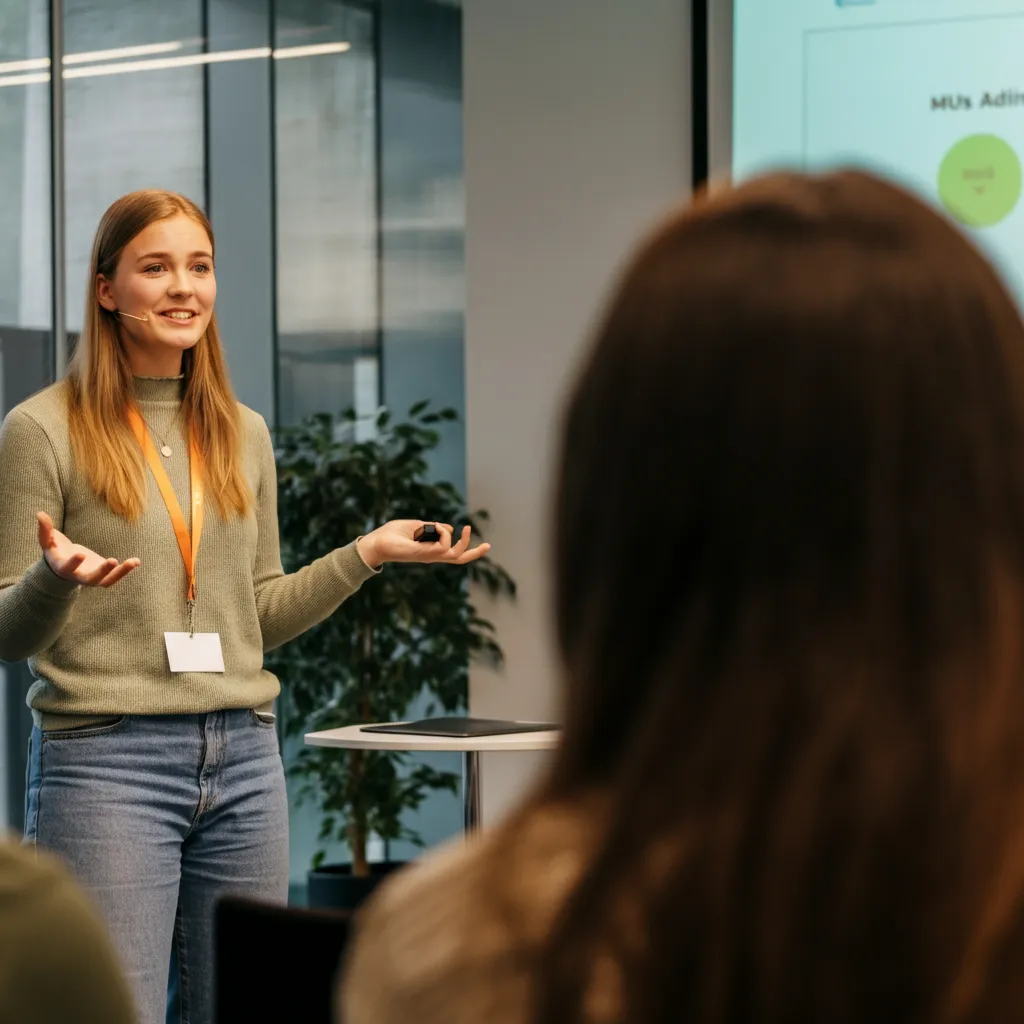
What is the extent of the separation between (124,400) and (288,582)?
1.34 feet

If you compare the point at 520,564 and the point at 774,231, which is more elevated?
the point at 774,231

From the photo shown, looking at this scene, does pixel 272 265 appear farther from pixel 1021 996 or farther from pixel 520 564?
pixel 1021 996

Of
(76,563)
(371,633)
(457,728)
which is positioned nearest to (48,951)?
(76,563)

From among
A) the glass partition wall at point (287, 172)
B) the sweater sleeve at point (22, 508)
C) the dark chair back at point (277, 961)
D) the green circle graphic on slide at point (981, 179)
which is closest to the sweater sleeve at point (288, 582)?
the sweater sleeve at point (22, 508)

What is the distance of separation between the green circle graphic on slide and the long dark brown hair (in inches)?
132

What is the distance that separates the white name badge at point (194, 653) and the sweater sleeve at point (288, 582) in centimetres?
17

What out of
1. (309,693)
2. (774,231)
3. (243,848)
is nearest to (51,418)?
(243,848)

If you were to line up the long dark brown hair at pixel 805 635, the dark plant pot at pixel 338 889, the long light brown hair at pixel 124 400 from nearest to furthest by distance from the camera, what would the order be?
1. the long dark brown hair at pixel 805 635
2. the long light brown hair at pixel 124 400
3. the dark plant pot at pixel 338 889

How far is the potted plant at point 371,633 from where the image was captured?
4.51 m

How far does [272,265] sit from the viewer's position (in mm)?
5066

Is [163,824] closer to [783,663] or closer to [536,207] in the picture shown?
[783,663]

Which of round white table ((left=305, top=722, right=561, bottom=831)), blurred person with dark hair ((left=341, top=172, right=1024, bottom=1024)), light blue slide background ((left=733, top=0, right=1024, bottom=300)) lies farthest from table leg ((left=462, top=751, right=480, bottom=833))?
blurred person with dark hair ((left=341, top=172, right=1024, bottom=1024))

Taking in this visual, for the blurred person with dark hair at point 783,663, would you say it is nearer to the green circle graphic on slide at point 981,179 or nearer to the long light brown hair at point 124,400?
the long light brown hair at point 124,400

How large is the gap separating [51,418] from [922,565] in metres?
2.03
